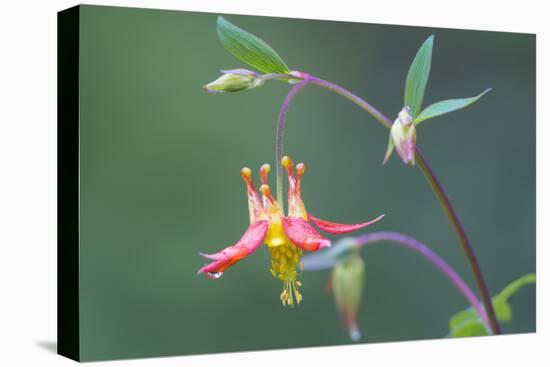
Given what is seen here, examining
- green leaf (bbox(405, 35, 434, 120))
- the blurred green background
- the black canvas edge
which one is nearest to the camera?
green leaf (bbox(405, 35, 434, 120))

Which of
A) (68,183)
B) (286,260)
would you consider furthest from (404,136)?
(68,183)

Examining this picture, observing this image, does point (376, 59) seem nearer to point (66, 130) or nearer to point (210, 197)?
point (210, 197)

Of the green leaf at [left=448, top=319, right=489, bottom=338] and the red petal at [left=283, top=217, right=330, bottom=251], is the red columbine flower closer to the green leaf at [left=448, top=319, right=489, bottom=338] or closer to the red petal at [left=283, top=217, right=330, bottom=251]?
the red petal at [left=283, top=217, right=330, bottom=251]

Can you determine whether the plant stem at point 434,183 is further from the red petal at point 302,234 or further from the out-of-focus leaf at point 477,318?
the out-of-focus leaf at point 477,318

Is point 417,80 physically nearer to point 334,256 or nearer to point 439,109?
point 439,109

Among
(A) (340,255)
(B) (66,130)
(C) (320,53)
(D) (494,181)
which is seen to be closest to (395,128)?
(A) (340,255)

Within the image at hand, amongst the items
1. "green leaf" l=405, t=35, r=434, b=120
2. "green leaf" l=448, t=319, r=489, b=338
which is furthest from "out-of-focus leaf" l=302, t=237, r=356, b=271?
"green leaf" l=405, t=35, r=434, b=120
